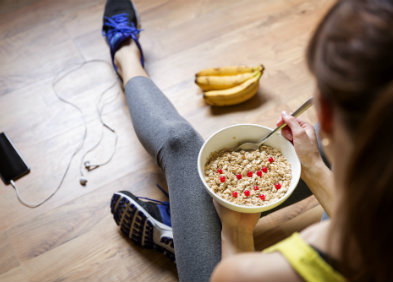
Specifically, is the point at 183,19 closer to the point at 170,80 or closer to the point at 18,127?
the point at 170,80

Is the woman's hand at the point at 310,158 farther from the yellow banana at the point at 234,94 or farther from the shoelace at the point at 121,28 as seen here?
the shoelace at the point at 121,28

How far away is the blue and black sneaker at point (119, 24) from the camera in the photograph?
1.42 metres

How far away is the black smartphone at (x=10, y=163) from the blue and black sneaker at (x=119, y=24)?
503 millimetres

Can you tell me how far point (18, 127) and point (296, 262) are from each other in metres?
1.20

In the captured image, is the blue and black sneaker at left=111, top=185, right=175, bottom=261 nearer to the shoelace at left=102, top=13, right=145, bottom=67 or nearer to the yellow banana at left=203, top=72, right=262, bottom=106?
the yellow banana at left=203, top=72, right=262, bottom=106

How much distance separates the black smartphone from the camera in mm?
1252

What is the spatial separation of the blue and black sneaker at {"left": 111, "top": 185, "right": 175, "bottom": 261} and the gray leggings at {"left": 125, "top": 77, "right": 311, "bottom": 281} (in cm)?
13

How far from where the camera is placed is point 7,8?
161 cm

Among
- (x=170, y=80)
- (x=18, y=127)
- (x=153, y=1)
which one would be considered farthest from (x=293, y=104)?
(x=18, y=127)

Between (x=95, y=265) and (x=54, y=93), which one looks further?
(x=54, y=93)

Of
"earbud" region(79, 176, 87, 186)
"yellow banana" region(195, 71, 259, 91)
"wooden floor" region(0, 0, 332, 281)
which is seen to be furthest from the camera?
Answer: "yellow banana" region(195, 71, 259, 91)

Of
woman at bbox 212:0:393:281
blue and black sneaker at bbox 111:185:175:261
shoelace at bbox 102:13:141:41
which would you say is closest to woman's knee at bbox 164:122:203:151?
blue and black sneaker at bbox 111:185:175:261

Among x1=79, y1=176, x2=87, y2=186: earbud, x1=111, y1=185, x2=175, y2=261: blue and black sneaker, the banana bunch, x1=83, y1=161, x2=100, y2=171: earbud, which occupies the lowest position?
x1=111, y1=185, x2=175, y2=261: blue and black sneaker

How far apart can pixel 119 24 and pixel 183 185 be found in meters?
0.83
